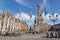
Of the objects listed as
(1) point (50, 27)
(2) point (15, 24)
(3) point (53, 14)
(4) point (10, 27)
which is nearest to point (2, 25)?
(4) point (10, 27)

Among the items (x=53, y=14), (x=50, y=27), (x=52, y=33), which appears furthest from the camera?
(x=50, y=27)

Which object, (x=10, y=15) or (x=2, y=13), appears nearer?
(x=2, y=13)

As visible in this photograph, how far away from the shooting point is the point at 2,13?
91.6 meters

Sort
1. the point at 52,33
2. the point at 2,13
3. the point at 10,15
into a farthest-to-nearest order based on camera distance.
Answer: the point at 10,15
the point at 2,13
the point at 52,33

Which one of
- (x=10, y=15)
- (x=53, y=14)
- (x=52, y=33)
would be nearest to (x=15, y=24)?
(x=10, y=15)

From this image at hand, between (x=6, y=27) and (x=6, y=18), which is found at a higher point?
(x=6, y=18)

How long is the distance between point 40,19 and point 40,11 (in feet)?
20.8

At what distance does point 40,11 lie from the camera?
110062mm

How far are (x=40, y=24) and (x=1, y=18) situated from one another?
31.3 meters

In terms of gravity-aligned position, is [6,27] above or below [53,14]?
below

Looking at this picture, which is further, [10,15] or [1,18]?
[10,15]

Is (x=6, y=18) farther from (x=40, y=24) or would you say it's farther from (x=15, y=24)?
(x=40, y=24)

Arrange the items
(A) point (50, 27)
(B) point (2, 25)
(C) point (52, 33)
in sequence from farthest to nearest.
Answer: (A) point (50, 27), (B) point (2, 25), (C) point (52, 33)

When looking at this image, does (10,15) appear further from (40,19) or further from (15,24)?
A: (40,19)
